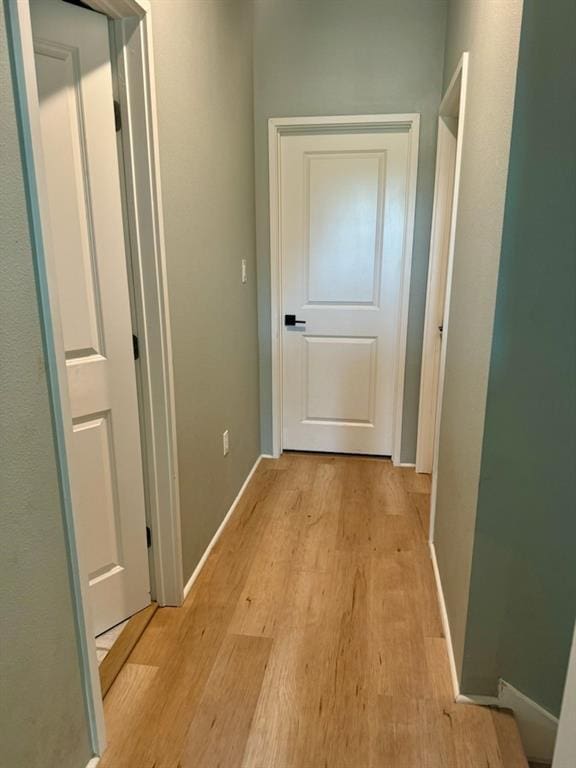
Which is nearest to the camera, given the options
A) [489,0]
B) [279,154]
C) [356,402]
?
[489,0]

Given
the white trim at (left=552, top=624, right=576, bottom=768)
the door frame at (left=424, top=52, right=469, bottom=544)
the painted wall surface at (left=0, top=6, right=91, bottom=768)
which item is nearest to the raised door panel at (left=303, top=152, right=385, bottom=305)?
the door frame at (left=424, top=52, right=469, bottom=544)

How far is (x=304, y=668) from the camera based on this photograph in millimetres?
1717

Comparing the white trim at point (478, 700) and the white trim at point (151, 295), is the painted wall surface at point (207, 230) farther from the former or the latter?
the white trim at point (478, 700)

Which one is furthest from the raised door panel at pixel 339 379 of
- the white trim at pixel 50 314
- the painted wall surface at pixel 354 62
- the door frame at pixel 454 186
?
the white trim at pixel 50 314

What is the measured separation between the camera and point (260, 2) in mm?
2859

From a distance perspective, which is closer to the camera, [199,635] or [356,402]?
[199,635]

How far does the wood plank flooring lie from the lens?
4.70 feet

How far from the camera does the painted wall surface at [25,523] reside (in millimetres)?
1014

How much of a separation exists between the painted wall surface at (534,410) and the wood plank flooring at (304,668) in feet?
0.76

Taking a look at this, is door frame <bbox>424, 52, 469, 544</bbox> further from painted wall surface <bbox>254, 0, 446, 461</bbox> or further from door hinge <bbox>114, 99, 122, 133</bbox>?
door hinge <bbox>114, 99, 122, 133</bbox>

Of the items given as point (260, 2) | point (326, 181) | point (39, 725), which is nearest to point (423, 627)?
point (39, 725)

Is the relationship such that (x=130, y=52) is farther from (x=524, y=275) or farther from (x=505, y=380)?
(x=505, y=380)

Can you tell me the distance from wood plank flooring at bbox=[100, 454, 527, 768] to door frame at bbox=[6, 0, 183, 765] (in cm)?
20

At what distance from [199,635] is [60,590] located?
798 mm
